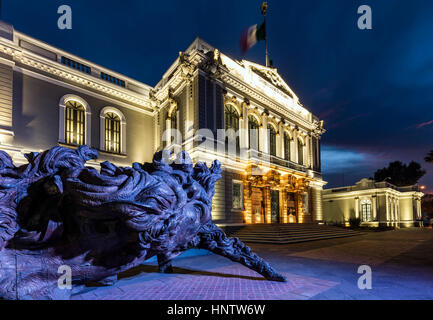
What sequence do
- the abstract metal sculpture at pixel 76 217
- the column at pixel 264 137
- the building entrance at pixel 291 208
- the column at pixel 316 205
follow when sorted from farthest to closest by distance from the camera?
the column at pixel 316 205, the building entrance at pixel 291 208, the column at pixel 264 137, the abstract metal sculpture at pixel 76 217

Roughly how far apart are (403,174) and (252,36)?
4399 cm

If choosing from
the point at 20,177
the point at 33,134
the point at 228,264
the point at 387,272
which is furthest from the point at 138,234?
the point at 33,134

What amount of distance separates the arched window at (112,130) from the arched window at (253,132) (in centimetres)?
1010

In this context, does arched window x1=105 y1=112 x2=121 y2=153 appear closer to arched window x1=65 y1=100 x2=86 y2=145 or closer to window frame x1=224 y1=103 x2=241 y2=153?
arched window x1=65 y1=100 x2=86 y2=145

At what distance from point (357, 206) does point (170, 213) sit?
3696 cm

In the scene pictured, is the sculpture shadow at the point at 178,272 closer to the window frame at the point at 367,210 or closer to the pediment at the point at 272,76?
the pediment at the point at 272,76

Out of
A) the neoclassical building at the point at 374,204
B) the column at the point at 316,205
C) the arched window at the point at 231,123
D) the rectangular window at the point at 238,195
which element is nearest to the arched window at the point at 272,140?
the arched window at the point at 231,123

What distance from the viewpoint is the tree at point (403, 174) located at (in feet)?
148

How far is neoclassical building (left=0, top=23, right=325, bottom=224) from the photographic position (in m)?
14.4

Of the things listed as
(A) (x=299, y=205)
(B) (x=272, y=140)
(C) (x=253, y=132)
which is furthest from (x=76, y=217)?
(A) (x=299, y=205)

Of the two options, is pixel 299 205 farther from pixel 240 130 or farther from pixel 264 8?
pixel 264 8

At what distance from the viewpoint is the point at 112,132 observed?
59.7ft
